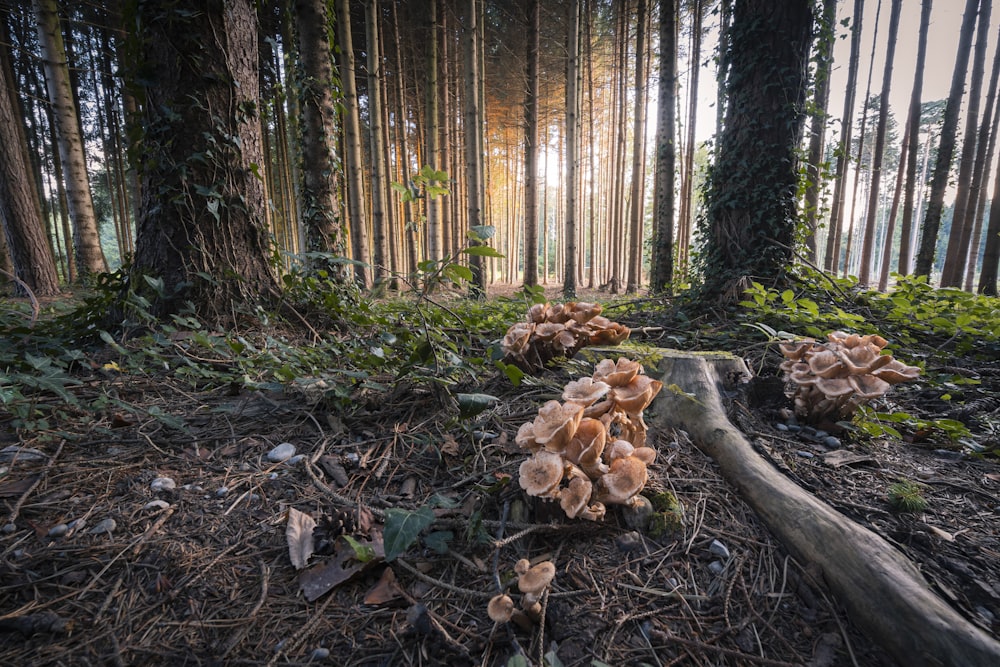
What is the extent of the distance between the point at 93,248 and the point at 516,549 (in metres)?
10.7

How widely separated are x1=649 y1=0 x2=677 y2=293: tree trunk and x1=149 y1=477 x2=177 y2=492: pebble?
7265 mm

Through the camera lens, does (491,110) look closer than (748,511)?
No

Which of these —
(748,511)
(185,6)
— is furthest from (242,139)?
(748,511)

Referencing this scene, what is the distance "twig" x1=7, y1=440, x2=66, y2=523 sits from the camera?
1295mm

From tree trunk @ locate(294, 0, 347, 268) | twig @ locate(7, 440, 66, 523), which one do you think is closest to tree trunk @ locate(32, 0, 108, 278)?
tree trunk @ locate(294, 0, 347, 268)

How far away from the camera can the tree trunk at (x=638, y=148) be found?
10195mm

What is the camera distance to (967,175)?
9.27 meters

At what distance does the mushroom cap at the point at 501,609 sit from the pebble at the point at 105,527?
130cm

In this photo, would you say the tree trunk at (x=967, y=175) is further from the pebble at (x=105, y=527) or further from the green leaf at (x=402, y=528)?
the pebble at (x=105, y=527)

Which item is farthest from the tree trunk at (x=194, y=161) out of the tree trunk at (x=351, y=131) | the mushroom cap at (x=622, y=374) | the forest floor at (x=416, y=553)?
the tree trunk at (x=351, y=131)

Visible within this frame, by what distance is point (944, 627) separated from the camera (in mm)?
903

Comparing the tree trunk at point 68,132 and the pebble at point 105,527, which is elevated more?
the tree trunk at point 68,132

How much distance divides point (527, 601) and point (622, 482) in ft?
1.56

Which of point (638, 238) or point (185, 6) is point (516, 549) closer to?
point (185, 6)
